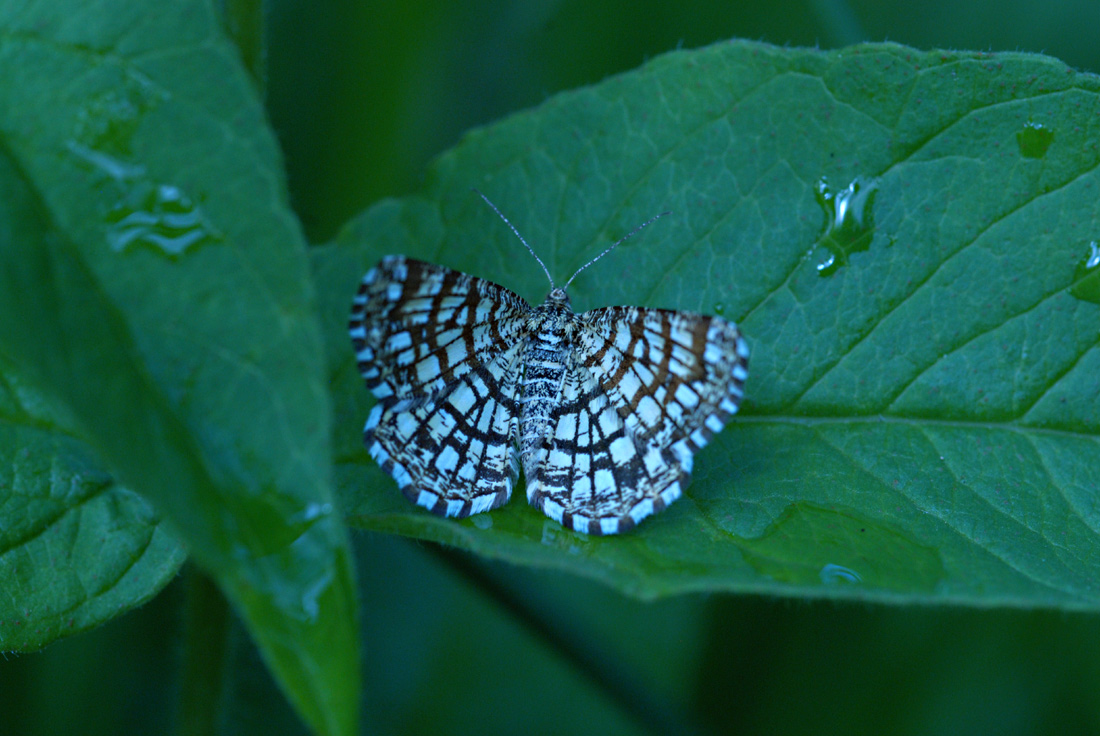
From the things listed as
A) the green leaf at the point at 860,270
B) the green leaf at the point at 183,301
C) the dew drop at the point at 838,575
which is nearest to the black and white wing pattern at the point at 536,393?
the green leaf at the point at 860,270

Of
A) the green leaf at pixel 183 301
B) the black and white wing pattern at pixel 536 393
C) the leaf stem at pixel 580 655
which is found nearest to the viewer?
the green leaf at pixel 183 301

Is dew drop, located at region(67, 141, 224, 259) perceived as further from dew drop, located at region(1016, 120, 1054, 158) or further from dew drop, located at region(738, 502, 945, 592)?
dew drop, located at region(1016, 120, 1054, 158)

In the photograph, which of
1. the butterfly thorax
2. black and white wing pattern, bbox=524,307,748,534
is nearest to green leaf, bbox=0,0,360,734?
black and white wing pattern, bbox=524,307,748,534

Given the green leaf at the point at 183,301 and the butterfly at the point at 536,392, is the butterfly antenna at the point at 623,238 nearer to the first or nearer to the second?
the butterfly at the point at 536,392

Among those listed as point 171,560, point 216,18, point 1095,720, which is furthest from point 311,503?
point 1095,720

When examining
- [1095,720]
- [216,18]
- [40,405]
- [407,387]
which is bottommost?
[1095,720]

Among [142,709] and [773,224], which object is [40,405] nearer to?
[142,709]

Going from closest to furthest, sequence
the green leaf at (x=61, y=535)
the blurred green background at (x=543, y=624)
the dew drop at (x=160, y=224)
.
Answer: the dew drop at (x=160, y=224)
the green leaf at (x=61, y=535)
the blurred green background at (x=543, y=624)
